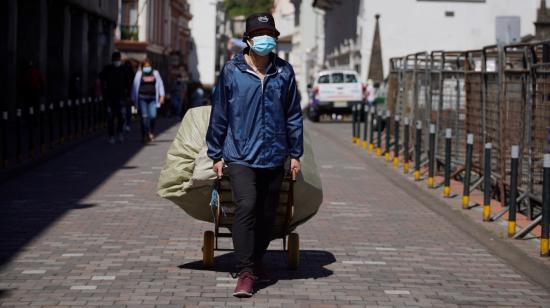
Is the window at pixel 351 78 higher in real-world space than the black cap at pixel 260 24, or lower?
lower

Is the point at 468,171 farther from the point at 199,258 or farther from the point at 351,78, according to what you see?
the point at 351,78

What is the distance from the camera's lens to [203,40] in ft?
331

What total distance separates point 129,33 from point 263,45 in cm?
5067

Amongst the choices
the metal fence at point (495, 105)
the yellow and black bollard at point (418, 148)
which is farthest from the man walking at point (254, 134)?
the yellow and black bollard at point (418, 148)

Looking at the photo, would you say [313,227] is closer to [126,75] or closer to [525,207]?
[525,207]

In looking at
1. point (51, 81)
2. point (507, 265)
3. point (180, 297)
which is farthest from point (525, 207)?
point (51, 81)

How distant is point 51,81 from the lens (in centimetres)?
3662

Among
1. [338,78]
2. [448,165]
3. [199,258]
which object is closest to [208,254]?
[199,258]

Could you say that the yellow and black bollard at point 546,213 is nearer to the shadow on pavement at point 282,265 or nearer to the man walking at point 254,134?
the shadow on pavement at point 282,265

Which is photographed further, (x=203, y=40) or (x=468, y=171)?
(x=203, y=40)

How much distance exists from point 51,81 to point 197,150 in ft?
94.8

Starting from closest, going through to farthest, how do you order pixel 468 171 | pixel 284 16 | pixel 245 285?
pixel 245 285
pixel 468 171
pixel 284 16

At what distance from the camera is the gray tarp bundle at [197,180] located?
27.1ft

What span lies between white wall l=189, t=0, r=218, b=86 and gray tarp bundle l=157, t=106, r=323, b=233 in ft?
293
